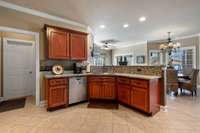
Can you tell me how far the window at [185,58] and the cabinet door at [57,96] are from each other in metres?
6.35

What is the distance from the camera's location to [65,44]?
153 inches

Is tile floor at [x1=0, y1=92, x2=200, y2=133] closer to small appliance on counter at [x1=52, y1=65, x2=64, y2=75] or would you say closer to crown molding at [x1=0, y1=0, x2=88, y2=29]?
small appliance on counter at [x1=52, y1=65, x2=64, y2=75]

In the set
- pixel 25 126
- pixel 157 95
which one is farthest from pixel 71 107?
pixel 157 95

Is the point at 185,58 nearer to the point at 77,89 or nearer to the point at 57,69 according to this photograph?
the point at 77,89

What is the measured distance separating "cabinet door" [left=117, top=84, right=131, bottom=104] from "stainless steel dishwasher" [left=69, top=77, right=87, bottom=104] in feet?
3.66

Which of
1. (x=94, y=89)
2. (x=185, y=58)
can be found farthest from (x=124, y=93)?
(x=185, y=58)

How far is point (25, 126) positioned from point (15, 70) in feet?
9.62

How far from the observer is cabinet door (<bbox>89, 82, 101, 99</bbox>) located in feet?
13.4

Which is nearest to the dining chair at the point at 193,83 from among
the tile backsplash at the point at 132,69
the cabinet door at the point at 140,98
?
the tile backsplash at the point at 132,69

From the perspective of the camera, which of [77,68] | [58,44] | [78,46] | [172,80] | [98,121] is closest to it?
[98,121]

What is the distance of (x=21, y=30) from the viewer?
3424mm

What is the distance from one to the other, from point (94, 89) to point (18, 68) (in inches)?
122

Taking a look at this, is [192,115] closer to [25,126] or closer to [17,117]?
[25,126]

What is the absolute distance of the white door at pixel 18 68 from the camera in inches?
176
